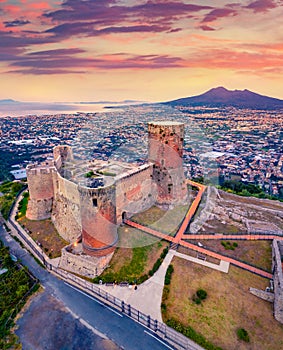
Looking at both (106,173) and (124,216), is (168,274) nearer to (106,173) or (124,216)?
(124,216)

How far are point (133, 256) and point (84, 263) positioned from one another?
4.66 m

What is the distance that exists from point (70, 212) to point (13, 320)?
11.2 m

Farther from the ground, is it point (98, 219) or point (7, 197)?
point (98, 219)

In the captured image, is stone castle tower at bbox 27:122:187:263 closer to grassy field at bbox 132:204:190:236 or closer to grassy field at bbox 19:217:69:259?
grassy field at bbox 19:217:69:259

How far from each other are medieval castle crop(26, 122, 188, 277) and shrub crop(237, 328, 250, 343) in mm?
12085

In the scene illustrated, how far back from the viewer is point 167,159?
A: 30250 millimetres

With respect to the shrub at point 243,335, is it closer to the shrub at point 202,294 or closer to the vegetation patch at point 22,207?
the shrub at point 202,294

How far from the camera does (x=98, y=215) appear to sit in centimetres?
2252

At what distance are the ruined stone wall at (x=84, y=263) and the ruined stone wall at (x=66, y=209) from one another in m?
3.08

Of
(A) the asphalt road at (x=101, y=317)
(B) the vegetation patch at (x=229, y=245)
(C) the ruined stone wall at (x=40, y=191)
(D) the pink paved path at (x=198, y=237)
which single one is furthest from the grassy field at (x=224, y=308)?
(C) the ruined stone wall at (x=40, y=191)

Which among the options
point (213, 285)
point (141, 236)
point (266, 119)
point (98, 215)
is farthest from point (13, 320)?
point (266, 119)

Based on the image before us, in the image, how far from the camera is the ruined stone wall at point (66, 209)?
26.2m

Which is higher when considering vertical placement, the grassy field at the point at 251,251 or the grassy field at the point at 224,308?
the grassy field at the point at 251,251

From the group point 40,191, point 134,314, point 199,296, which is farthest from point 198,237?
point 40,191
